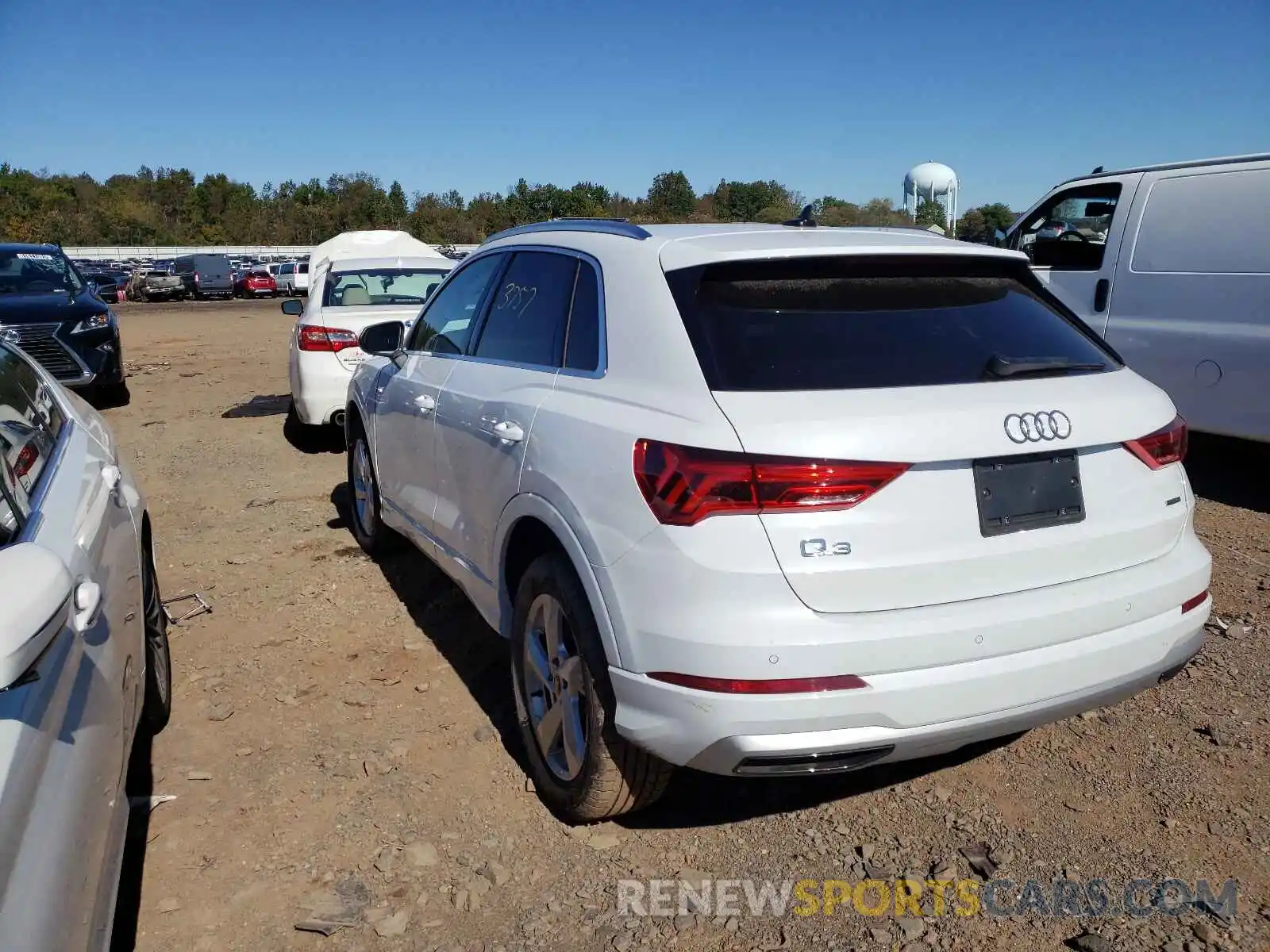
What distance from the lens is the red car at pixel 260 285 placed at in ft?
146

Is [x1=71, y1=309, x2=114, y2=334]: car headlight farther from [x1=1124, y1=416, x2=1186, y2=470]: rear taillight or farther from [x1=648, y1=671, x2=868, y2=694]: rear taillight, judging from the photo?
[x1=1124, y1=416, x2=1186, y2=470]: rear taillight

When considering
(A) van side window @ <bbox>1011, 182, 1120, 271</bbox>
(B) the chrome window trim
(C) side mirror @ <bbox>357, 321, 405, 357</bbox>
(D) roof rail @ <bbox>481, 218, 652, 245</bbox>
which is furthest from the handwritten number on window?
(A) van side window @ <bbox>1011, 182, 1120, 271</bbox>

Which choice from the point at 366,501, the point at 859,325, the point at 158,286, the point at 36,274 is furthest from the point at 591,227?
the point at 158,286

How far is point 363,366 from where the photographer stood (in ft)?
18.5

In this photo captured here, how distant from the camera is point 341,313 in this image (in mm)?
8570

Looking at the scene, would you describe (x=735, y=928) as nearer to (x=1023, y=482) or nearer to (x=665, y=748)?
(x=665, y=748)

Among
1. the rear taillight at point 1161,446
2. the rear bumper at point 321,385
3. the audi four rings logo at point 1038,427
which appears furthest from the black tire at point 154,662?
the rear bumper at point 321,385

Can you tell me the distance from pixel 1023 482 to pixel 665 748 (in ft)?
3.74

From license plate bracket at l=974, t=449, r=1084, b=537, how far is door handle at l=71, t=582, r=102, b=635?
82.3 inches

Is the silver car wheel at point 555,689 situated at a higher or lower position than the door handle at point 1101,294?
lower

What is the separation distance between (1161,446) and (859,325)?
0.94 metres

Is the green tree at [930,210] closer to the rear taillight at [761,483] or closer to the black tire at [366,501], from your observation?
the black tire at [366,501]

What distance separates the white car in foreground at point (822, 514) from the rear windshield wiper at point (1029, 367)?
0.04 feet

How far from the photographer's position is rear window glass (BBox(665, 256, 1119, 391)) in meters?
2.64
